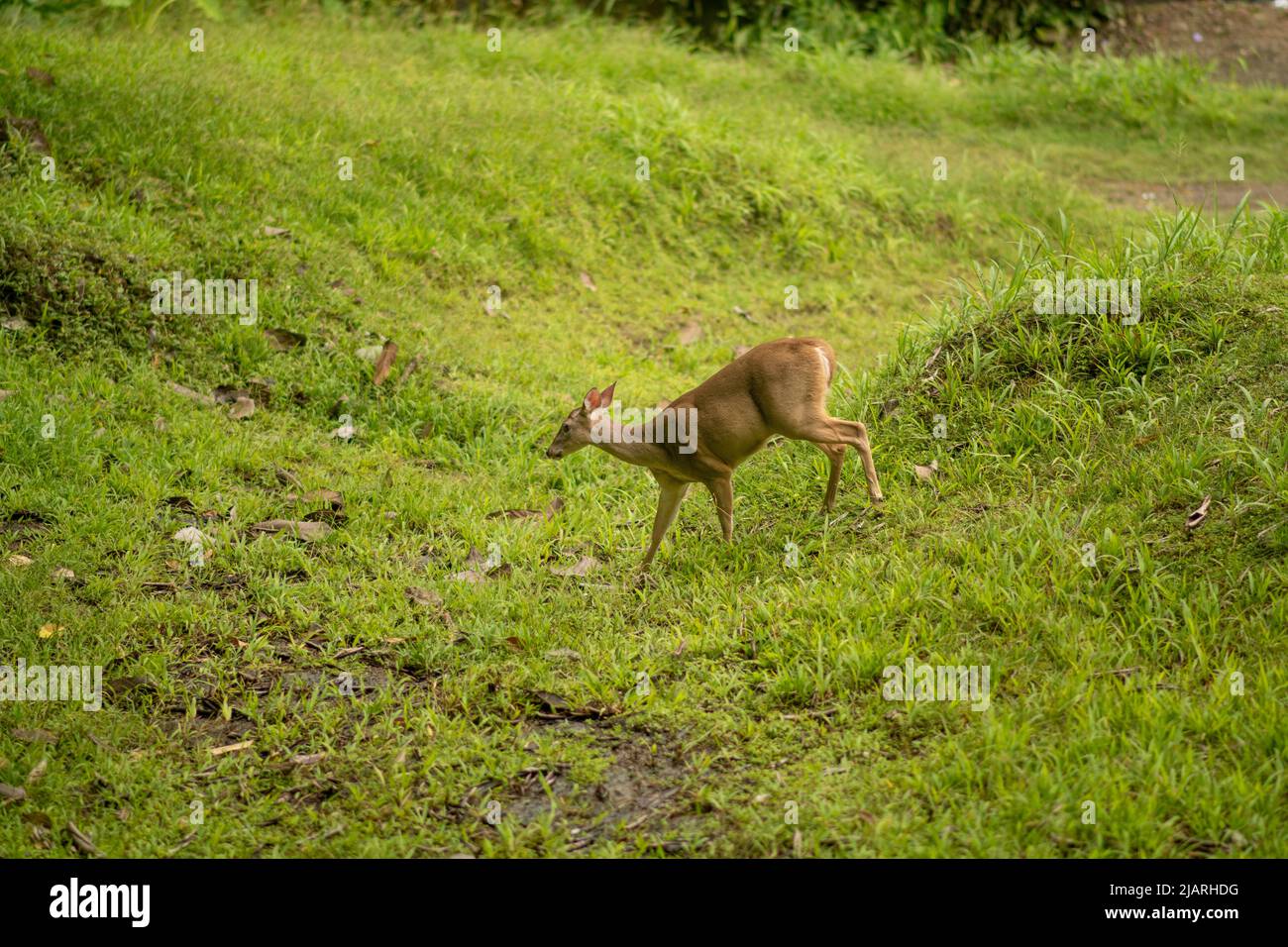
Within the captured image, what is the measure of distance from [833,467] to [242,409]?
3464mm

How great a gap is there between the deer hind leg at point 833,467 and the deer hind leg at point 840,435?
0.02m

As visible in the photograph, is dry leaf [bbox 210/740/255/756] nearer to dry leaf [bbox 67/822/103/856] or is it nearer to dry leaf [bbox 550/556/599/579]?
dry leaf [bbox 67/822/103/856]

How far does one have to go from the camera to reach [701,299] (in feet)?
31.1

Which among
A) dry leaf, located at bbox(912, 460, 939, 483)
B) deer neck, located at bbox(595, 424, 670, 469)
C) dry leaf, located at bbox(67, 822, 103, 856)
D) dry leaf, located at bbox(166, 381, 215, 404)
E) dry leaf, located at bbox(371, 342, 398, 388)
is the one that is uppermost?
deer neck, located at bbox(595, 424, 670, 469)

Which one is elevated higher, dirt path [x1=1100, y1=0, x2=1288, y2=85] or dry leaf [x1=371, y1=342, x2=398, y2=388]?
dirt path [x1=1100, y1=0, x2=1288, y2=85]

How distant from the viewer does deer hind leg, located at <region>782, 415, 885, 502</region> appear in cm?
564

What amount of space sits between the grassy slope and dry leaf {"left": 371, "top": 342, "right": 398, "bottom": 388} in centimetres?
9

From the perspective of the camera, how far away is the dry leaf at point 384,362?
7.57 meters

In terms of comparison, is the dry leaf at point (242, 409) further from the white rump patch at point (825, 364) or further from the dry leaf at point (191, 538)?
the white rump patch at point (825, 364)

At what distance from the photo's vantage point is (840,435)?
573cm

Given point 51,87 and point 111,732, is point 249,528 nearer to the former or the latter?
point 111,732

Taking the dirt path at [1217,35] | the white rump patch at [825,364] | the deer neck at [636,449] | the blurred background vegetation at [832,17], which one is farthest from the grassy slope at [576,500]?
the dirt path at [1217,35]

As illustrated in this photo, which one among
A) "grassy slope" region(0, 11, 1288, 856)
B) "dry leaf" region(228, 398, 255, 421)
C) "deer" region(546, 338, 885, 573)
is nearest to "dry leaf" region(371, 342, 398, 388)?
"grassy slope" region(0, 11, 1288, 856)

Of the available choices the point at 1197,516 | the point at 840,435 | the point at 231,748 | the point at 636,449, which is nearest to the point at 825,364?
the point at 840,435
